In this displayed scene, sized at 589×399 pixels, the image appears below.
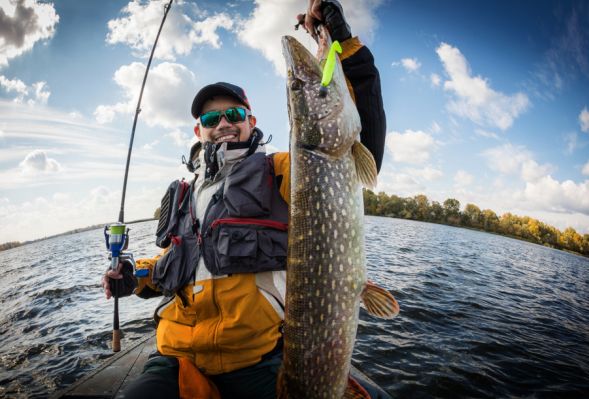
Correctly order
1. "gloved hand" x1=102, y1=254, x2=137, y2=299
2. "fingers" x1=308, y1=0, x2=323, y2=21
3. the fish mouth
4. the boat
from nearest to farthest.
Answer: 1. the fish mouth
2. "fingers" x1=308, y1=0, x2=323, y2=21
3. "gloved hand" x1=102, y1=254, x2=137, y2=299
4. the boat

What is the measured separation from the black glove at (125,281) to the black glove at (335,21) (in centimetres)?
289

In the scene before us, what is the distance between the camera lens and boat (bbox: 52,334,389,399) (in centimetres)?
335

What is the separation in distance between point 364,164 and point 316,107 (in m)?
0.48

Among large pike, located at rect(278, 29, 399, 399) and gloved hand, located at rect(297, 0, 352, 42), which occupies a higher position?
gloved hand, located at rect(297, 0, 352, 42)

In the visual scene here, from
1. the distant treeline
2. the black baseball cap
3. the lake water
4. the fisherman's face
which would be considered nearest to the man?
the fisherman's face

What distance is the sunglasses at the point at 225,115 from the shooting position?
305cm

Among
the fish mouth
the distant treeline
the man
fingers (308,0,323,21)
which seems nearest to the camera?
the fish mouth

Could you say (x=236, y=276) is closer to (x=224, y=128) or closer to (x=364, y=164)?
(x=364, y=164)

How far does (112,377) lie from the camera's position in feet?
12.2

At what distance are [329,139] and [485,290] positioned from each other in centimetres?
1236

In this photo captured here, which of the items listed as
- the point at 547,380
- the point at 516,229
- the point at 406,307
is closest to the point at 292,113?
the point at 547,380

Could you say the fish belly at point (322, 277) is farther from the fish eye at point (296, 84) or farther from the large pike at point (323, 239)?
the fish eye at point (296, 84)

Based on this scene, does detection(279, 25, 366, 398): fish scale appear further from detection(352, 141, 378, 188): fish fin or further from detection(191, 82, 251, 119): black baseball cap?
detection(191, 82, 251, 119): black baseball cap

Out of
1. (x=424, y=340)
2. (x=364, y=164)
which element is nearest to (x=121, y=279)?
(x=364, y=164)
